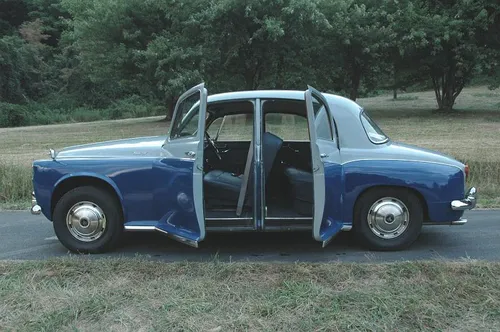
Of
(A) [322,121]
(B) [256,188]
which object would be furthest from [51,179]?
(A) [322,121]

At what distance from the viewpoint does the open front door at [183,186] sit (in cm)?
495

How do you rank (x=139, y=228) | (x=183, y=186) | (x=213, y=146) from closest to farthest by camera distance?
(x=183, y=186) → (x=139, y=228) → (x=213, y=146)

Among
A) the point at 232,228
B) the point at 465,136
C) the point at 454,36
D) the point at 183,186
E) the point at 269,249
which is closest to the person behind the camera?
the point at 183,186

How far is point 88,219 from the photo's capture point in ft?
17.9

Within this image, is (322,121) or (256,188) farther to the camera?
(322,121)

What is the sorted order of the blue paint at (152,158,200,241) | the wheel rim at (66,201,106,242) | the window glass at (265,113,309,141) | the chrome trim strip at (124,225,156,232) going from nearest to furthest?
the blue paint at (152,158,200,241) → the chrome trim strip at (124,225,156,232) → the wheel rim at (66,201,106,242) → the window glass at (265,113,309,141)

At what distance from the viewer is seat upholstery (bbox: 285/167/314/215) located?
5457mm

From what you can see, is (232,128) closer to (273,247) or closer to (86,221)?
(273,247)

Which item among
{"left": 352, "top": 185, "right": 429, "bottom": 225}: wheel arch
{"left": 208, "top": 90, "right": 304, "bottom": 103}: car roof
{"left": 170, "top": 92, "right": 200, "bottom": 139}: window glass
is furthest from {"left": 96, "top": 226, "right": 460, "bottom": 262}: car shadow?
{"left": 208, "top": 90, "right": 304, "bottom": 103}: car roof

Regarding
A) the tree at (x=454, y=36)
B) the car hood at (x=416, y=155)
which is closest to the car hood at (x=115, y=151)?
the car hood at (x=416, y=155)

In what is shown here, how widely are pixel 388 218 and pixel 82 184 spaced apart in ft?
10.9

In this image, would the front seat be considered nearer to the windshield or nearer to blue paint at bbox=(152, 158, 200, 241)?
blue paint at bbox=(152, 158, 200, 241)

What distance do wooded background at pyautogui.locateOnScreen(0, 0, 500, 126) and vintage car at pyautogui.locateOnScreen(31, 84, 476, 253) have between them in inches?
672

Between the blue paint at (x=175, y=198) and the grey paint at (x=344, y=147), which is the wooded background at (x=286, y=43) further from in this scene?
the blue paint at (x=175, y=198)
